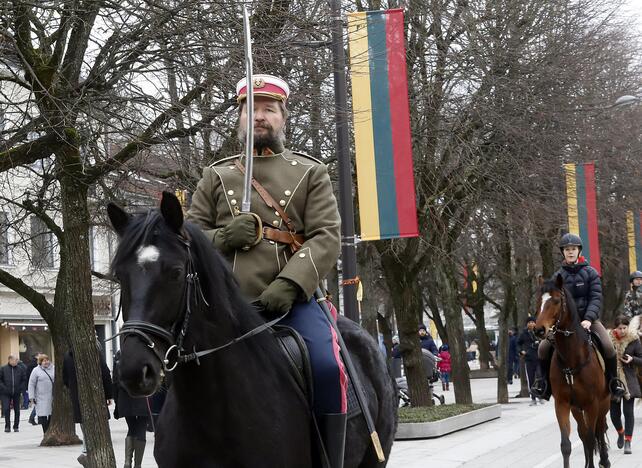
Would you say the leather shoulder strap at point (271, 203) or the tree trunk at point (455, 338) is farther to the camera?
the tree trunk at point (455, 338)

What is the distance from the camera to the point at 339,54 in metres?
13.3

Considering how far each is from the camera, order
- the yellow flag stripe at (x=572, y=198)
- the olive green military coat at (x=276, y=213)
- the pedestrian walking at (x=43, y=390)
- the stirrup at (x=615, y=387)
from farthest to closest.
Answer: the pedestrian walking at (x=43, y=390) < the yellow flag stripe at (x=572, y=198) < the stirrup at (x=615, y=387) < the olive green military coat at (x=276, y=213)

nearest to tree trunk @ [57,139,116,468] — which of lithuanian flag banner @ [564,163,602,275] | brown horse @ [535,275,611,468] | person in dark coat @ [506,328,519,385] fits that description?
brown horse @ [535,275,611,468]

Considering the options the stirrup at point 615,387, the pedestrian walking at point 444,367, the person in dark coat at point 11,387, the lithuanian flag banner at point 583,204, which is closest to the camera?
the stirrup at point 615,387

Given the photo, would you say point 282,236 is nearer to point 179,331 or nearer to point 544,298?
point 179,331

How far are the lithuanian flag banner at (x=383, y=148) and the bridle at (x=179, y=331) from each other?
10.0 m

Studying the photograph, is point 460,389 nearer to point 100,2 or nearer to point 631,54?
point 631,54

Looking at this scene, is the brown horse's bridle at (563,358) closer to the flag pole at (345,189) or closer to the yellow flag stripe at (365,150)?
the flag pole at (345,189)

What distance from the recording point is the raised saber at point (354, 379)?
17.9 ft

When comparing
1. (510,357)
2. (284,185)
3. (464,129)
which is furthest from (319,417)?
(510,357)

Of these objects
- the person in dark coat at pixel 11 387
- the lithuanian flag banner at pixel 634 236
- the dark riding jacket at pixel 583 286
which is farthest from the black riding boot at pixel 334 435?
the lithuanian flag banner at pixel 634 236

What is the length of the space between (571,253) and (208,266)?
28.6 ft

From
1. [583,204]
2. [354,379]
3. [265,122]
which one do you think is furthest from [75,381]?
[583,204]

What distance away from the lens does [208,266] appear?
15.1 feet
